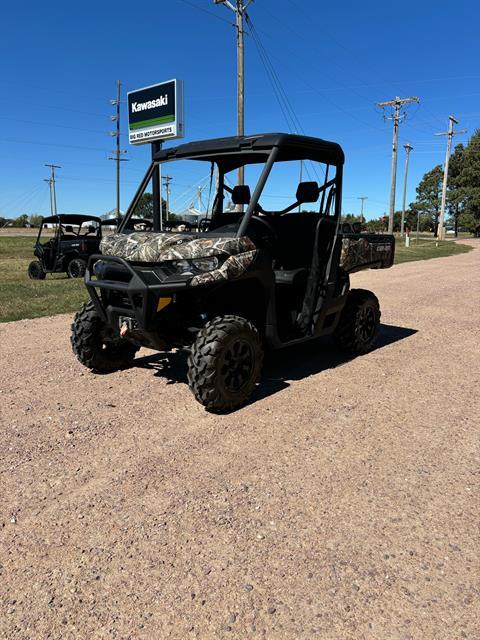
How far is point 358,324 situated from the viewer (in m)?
5.85

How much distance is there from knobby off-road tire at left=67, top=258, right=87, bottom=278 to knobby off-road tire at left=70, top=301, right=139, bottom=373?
34.6 ft

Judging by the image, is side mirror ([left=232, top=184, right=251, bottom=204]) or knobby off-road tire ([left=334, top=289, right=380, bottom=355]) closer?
side mirror ([left=232, top=184, right=251, bottom=204])

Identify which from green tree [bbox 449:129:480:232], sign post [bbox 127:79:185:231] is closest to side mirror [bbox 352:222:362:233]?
sign post [bbox 127:79:185:231]

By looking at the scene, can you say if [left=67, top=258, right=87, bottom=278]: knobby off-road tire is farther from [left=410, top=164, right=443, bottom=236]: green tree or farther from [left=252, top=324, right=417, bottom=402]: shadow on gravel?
[left=410, top=164, right=443, bottom=236]: green tree

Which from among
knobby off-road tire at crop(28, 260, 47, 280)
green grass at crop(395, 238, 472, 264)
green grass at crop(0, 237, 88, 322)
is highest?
green grass at crop(395, 238, 472, 264)

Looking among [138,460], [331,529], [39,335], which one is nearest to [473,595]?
[331,529]

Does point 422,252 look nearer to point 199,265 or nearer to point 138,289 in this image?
point 199,265

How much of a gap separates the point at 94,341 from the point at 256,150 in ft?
7.73

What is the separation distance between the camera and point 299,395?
4625mm

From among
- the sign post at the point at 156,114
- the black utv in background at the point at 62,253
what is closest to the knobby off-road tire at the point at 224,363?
the sign post at the point at 156,114

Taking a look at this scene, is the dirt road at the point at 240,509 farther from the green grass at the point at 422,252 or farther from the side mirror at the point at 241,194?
the green grass at the point at 422,252

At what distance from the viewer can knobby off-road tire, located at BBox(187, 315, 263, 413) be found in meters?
3.90

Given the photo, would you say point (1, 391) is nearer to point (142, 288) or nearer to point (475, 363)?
point (142, 288)

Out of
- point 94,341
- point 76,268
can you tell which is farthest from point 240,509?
point 76,268
